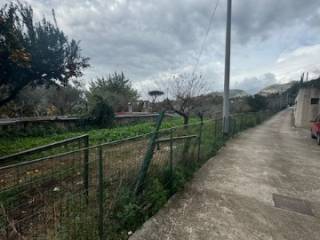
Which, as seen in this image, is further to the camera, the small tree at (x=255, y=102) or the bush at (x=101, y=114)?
the small tree at (x=255, y=102)

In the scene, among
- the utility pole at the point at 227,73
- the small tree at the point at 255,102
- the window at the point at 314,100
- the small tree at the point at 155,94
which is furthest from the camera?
the small tree at the point at 255,102

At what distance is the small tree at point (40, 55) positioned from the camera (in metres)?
6.75

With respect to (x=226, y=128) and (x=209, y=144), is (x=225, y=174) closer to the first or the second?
(x=209, y=144)

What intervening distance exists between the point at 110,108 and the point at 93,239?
40.5ft

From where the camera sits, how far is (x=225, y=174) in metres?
4.58

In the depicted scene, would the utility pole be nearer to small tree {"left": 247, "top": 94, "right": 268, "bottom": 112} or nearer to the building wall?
the building wall

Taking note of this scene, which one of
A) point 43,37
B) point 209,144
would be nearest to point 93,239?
point 209,144

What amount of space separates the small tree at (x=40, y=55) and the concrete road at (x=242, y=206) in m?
6.31

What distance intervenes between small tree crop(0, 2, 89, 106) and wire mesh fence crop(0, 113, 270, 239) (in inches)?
212

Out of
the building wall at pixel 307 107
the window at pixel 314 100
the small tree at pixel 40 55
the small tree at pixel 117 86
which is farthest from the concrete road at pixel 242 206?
the small tree at pixel 117 86

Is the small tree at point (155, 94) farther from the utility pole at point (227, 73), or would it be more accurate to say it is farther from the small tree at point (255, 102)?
the small tree at point (255, 102)

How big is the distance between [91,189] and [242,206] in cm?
243

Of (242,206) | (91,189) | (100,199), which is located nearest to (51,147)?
(91,189)

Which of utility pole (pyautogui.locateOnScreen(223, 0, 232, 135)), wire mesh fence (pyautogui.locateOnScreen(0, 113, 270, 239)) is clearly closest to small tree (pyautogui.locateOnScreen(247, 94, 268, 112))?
utility pole (pyautogui.locateOnScreen(223, 0, 232, 135))
